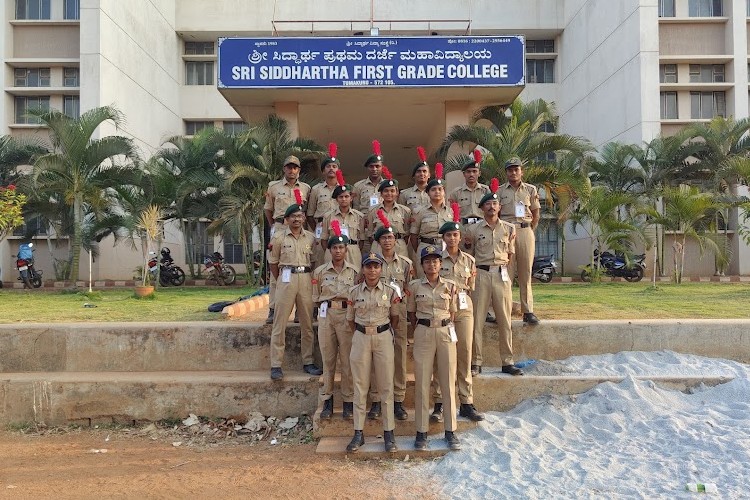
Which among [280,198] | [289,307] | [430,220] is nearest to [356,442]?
[289,307]

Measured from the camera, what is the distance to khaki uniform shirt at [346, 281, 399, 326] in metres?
5.07

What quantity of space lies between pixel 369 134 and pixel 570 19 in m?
14.0

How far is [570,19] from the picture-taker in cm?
2353

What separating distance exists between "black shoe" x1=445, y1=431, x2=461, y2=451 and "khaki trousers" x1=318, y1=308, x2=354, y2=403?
0.95 m

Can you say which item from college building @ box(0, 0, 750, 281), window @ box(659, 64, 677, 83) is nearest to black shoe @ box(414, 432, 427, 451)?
college building @ box(0, 0, 750, 281)

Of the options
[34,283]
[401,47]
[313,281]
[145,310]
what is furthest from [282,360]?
[34,283]

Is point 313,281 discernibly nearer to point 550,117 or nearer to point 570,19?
point 550,117

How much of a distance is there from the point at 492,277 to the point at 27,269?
13939 millimetres

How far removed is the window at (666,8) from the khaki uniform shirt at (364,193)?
17839mm

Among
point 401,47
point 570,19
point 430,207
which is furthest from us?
point 570,19

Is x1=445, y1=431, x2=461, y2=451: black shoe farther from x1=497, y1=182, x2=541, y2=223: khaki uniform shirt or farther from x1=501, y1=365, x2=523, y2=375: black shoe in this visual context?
x1=497, y1=182, x2=541, y2=223: khaki uniform shirt

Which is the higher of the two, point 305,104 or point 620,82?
point 620,82

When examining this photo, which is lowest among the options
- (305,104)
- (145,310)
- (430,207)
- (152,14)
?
(145,310)

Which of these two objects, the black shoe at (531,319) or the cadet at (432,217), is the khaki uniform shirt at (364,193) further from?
the black shoe at (531,319)
